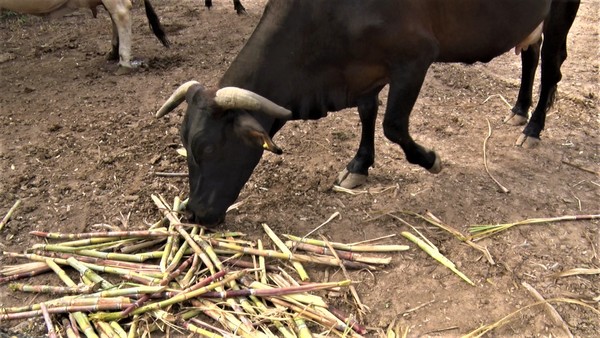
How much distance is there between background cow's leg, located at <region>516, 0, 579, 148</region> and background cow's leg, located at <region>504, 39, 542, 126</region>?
23cm

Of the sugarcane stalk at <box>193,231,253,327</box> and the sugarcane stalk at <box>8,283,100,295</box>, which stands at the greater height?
the sugarcane stalk at <box>8,283,100,295</box>

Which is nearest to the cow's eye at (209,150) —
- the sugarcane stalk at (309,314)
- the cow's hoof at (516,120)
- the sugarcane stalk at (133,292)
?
the sugarcane stalk at (133,292)

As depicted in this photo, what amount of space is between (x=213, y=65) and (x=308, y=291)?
383 cm

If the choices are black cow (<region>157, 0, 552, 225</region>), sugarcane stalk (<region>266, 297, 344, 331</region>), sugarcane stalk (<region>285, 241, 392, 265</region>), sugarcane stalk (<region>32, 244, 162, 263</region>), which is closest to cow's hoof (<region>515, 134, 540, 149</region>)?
black cow (<region>157, 0, 552, 225</region>)

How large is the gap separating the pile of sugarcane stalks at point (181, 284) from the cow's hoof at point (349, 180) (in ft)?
2.56

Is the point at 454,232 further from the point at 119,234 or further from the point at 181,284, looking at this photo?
the point at 119,234

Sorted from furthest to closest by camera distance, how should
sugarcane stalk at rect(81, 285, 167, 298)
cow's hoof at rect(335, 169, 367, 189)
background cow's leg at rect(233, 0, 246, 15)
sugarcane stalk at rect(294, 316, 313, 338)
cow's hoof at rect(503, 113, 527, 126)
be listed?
1. background cow's leg at rect(233, 0, 246, 15)
2. cow's hoof at rect(503, 113, 527, 126)
3. cow's hoof at rect(335, 169, 367, 189)
4. sugarcane stalk at rect(81, 285, 167, 298)
5. sugarcane stalk at rect(294, 316, 313, 338)

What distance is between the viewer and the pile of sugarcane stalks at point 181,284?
109 inches

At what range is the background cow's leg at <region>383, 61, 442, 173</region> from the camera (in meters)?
3.38

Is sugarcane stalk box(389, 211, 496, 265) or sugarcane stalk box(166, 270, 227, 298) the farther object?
sugarcane stalk box(389, 211, 496, 265)

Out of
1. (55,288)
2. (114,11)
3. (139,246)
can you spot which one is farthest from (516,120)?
(114,11)

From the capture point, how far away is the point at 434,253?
3.25 meters

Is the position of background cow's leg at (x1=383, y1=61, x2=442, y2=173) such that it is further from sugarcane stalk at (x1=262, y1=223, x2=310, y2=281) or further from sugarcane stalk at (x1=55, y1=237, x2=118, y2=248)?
sugarcane stalk at (x1=55, y1=237, x2=118, y2=248)

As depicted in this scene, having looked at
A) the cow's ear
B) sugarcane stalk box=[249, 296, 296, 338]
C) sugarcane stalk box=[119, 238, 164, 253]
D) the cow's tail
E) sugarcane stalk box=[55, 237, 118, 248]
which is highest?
the cow's ear
